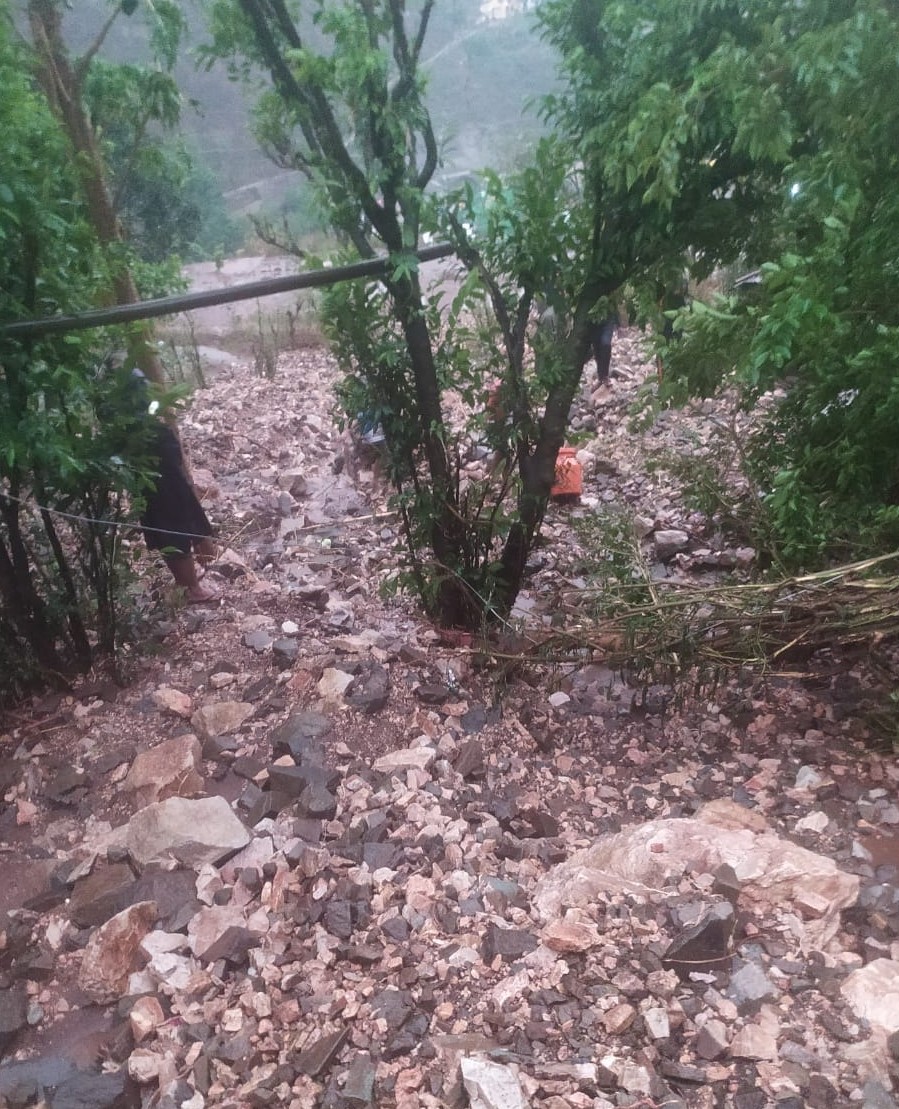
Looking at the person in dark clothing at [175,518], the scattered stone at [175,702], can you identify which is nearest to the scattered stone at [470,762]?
the scattered stone at [175,702]

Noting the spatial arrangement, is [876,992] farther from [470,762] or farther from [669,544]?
[669,544]

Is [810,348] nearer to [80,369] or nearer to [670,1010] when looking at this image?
[670,1010]

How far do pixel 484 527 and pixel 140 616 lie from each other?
159 cm

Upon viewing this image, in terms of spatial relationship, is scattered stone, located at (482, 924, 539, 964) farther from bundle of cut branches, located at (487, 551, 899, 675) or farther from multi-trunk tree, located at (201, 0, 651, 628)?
multi-trunk tree, located at (201, 0, 651, 628)

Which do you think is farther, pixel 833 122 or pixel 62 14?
pixel 62 14

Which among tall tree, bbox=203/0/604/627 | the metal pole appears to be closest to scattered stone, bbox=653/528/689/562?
tall tree, bbox=203/0/604/627

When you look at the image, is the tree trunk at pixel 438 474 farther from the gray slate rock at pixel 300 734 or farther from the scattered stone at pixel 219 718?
the scattered stone at pixel 219 718

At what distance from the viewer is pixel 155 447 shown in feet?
12.2

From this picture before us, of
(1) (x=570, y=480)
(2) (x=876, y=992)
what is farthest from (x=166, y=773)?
(1) (x=570, y=480)

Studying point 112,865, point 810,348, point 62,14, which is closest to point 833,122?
point 810,348

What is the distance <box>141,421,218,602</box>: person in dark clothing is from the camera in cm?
388

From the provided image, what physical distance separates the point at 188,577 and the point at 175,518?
1.03 feet

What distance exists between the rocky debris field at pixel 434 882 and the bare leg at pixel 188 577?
29cm

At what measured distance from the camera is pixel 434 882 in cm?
221
